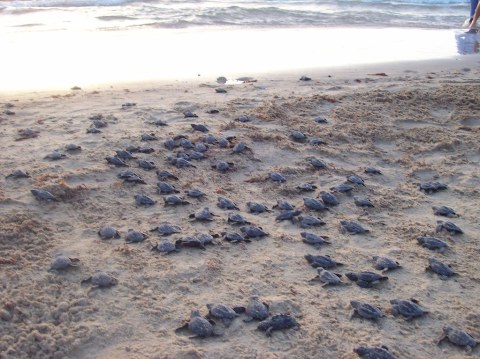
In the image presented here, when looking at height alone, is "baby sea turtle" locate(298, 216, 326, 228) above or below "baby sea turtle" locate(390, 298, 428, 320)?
below

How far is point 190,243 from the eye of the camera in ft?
11.7

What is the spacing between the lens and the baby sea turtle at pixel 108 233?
362cm

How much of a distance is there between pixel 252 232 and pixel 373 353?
4.40 ft

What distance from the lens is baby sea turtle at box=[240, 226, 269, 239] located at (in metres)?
3.71

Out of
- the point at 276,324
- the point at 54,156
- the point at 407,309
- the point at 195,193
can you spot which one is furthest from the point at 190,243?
the point at 54,156

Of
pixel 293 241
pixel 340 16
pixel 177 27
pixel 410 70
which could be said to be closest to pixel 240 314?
pixel 293 241

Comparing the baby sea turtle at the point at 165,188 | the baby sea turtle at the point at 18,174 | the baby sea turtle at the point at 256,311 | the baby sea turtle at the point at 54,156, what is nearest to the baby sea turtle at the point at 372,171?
the baby sea turtle at the point at 165,188

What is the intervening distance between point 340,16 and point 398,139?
10.5m

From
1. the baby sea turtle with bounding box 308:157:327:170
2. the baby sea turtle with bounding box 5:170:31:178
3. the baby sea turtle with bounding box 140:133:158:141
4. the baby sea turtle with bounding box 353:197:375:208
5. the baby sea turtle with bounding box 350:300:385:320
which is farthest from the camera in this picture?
the baby sea turtle with bounding box 140:133:158:141

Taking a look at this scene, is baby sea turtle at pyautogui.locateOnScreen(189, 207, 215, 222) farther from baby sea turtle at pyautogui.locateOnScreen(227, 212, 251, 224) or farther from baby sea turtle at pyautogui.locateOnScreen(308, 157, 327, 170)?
baby sea turtle at pyautogui.locateOnScreen(308, 157, 327, 170)

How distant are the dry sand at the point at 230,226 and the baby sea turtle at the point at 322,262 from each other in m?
0.07

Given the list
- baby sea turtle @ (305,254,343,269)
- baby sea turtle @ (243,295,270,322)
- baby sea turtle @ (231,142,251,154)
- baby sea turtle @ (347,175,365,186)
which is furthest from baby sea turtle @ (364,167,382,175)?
baby sea turtle @ (243,295,270,322)

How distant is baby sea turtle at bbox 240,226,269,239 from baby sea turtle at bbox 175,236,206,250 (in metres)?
0.33

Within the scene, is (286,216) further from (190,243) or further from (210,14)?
(210,14)
